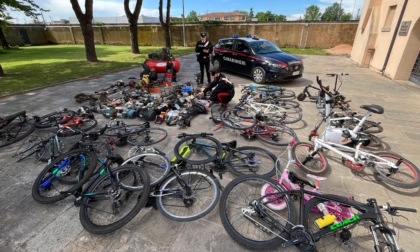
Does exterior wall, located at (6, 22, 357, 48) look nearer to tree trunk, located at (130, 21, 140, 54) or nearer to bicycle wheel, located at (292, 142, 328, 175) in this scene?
tree trunk, located at (130, 21, 140, 54)

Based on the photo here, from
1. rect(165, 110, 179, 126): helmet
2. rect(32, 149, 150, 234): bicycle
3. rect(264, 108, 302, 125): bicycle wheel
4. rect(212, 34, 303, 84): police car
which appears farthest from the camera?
rect(212, 34, 303, 84): police car

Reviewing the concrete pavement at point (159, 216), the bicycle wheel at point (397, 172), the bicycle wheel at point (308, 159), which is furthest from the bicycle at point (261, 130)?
the bicycle wheel at point (397, 172)

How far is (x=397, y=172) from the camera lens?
125 inches

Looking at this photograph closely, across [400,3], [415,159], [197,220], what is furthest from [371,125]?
[400,3]

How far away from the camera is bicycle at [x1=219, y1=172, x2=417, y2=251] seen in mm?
1997

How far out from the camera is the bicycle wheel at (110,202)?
2352 mm

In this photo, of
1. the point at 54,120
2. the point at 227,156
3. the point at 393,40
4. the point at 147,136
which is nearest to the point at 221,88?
the point at 147,136

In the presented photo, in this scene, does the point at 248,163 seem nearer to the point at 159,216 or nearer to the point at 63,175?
the point at 159,216

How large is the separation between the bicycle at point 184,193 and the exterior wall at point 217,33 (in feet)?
73.0

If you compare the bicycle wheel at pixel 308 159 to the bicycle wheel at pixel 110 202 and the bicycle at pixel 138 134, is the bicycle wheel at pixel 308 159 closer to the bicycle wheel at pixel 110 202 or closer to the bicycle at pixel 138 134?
the bicycle wheel at pixel 110 202

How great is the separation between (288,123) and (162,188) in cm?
371

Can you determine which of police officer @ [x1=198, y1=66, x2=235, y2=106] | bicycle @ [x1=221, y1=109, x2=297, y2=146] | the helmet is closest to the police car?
police officer @ [x1=198, y1=66, x2=235, y2=106]

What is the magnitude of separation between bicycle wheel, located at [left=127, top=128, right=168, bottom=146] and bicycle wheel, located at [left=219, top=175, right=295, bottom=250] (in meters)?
2.31

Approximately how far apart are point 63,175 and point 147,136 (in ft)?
5.37
